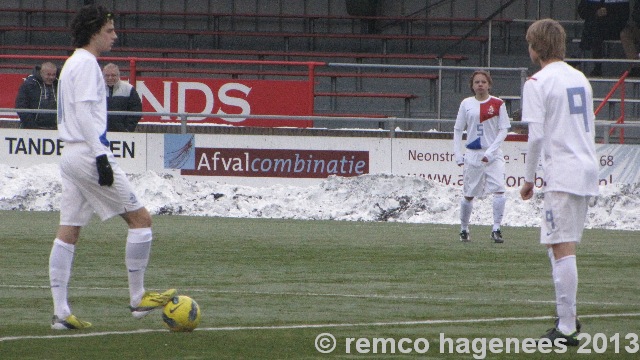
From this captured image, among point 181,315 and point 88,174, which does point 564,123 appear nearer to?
point 181,315

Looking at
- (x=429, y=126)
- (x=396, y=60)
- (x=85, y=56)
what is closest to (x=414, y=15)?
(x=396, y=60)

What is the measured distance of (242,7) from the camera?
3347cm

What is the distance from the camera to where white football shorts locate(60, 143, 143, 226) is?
7816 millimetres

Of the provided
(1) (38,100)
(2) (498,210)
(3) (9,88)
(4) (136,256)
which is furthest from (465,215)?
(3) (9,88)

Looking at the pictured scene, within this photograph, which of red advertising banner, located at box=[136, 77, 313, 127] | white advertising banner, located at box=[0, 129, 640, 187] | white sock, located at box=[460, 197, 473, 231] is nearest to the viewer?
white sock, located at box=[460, 197, 473, 231]

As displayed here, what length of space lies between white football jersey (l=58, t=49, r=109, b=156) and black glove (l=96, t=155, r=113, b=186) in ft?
0.14

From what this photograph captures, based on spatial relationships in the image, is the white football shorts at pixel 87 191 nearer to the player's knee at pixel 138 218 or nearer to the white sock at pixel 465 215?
the player's knee at pixel 138 218

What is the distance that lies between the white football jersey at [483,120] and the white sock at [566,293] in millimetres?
8330

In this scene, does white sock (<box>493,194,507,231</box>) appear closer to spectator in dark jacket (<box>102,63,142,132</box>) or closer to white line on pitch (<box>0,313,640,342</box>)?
white line on pitch (<box>0,313,640,342</box>)

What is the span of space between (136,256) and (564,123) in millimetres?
2798

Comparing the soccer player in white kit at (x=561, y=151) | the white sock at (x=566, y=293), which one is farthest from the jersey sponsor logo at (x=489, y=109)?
the white sock at (x=566, y=293)

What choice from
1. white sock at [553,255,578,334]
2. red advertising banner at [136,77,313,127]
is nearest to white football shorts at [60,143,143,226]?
white sock at [553,255,578,334]

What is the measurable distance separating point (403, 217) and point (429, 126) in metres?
4.96

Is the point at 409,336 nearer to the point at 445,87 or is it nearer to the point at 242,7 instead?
the point at 445,87
